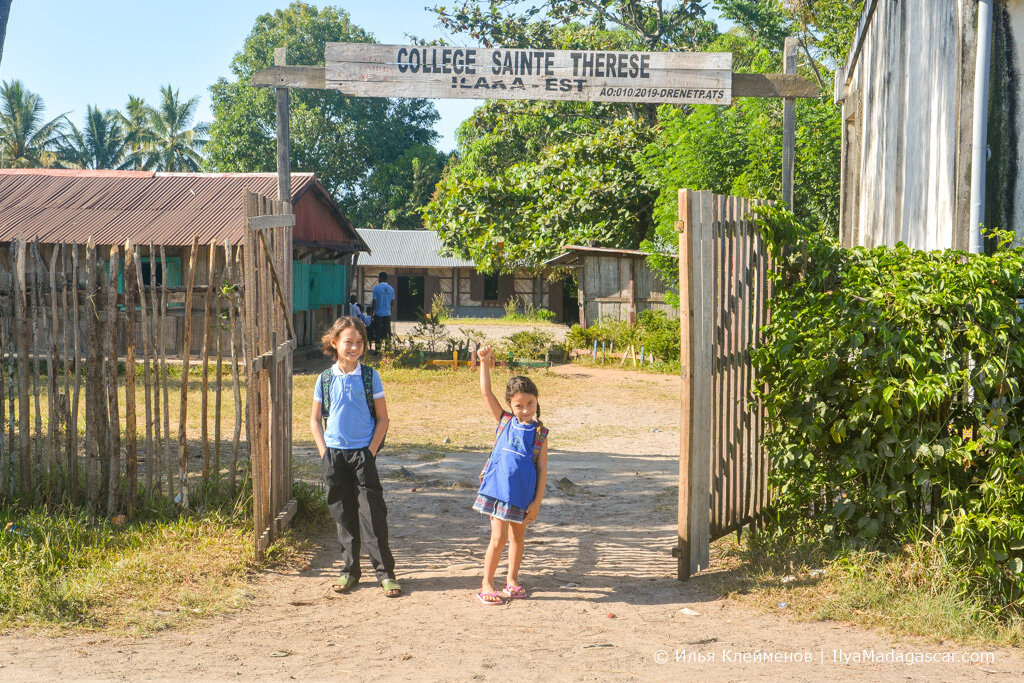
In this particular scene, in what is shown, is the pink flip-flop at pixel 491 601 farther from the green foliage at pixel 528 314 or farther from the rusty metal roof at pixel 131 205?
the green foliage at pixel 528 314

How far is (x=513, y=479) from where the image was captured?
4.89m

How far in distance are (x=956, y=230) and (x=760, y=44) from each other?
26.8m

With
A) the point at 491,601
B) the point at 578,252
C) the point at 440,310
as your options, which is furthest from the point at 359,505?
the point at 440,310

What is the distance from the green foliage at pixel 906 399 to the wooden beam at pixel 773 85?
389 centimetres

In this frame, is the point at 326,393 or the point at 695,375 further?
the point at 326,393

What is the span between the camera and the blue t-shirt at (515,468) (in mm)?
4898

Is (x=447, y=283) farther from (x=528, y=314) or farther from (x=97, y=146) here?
(x=97, y=146)

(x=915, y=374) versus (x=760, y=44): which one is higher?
(x=760, y=44)

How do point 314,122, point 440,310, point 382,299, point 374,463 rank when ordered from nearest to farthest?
point 374,463, point 382,299, point 440,310, point 314,122

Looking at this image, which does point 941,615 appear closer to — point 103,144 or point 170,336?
point 170,336

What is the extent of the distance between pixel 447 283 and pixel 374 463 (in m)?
34.3

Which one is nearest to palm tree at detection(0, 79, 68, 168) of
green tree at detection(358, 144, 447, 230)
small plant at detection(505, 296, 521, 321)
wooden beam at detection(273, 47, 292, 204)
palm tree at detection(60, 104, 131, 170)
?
palm tree at detection(60, 104, 131, 170)

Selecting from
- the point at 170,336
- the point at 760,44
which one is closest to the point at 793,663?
the point at 170,336

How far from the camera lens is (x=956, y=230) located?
5.66m
